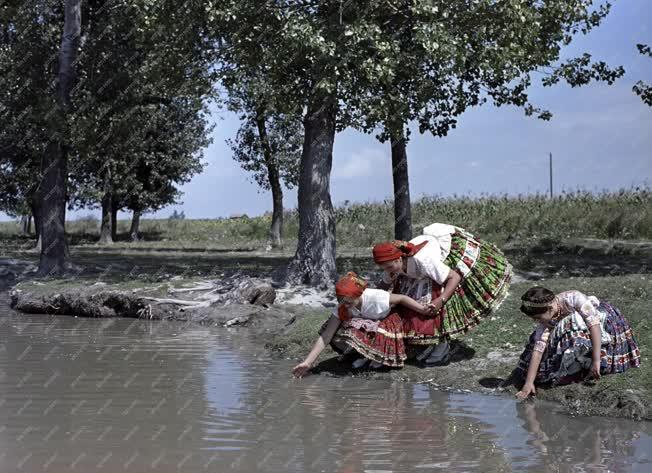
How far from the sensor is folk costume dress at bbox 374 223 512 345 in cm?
919

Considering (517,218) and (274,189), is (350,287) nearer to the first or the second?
(517,218)

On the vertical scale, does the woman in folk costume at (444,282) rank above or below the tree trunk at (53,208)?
below

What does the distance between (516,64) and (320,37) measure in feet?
16.3

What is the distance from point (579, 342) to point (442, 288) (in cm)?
158

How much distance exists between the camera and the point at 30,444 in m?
6.49

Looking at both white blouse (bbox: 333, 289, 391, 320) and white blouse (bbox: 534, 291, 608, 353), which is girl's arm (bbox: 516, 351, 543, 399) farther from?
white blouse (bbox: 333, 289, 391, 320)

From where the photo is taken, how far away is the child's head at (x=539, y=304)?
813cm

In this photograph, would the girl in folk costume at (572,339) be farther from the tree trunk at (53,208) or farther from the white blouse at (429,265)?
the tree trunk at (53,208)

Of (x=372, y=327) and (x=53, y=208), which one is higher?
(x=53, y=208)

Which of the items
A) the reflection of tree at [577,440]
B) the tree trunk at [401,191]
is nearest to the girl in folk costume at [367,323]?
the reflection of tree at [577,440]

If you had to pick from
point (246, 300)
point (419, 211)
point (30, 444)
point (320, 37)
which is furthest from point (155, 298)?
point (419, 211)

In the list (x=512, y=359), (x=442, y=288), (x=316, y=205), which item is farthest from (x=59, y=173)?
(x=512, y=359)

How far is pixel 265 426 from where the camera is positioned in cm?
714

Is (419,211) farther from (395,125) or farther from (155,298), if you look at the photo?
(155,298)
